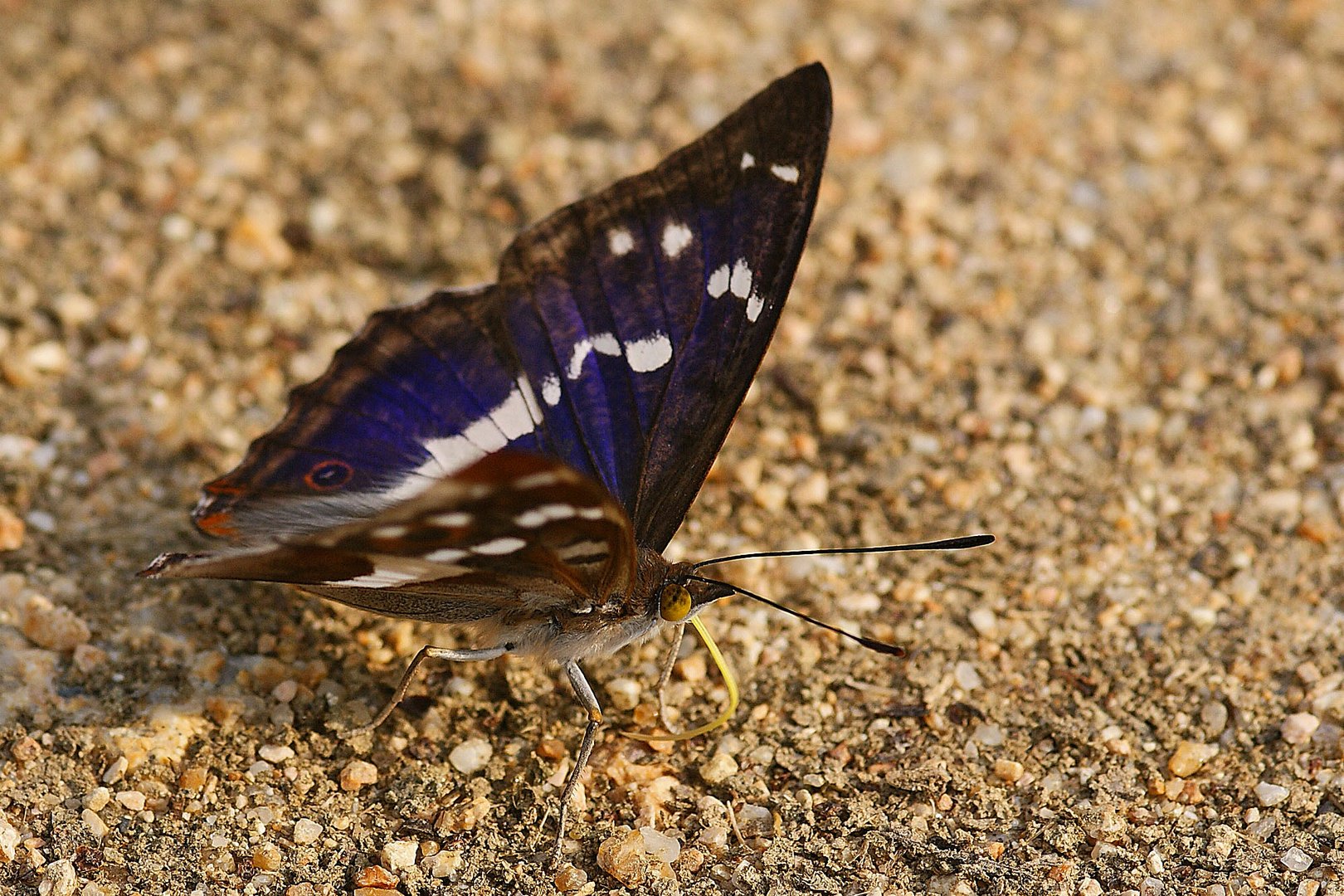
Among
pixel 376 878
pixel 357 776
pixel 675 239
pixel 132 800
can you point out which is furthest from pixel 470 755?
pixel 675 239

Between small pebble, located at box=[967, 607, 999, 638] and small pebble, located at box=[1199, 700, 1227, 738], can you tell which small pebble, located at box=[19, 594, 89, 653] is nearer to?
small pebble, located at box=[967, 607, 999, 638]

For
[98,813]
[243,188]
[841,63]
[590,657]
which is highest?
[841,63]

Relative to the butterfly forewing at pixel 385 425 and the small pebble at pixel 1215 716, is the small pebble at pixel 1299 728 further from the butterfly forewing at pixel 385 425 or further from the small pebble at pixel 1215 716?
the butterfly forewing at pixel 385 425

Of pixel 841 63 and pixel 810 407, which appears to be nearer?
pixel 810 407

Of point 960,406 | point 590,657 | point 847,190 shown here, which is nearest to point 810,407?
point 960,406

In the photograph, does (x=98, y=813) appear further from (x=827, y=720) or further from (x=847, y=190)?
(x=847, y=190)

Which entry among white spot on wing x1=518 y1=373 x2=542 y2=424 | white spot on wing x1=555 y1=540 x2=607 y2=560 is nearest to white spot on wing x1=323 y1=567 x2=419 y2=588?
white spot on wing x1=555 y1=540 x2=607 y2=560

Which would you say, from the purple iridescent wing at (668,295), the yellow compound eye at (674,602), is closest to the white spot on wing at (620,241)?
the purple iridescent wing at (668,295)
